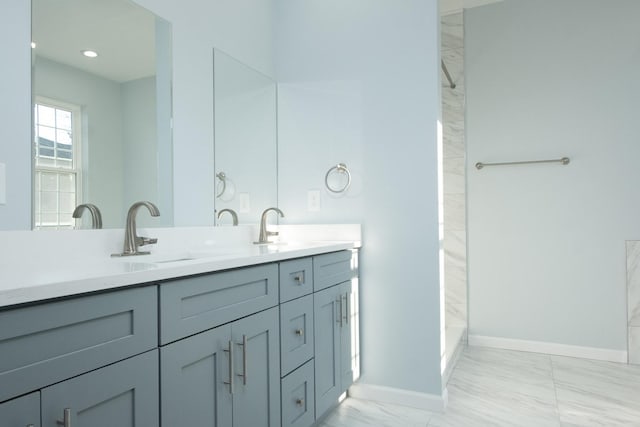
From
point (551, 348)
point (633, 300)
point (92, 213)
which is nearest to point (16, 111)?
point (92, 213)

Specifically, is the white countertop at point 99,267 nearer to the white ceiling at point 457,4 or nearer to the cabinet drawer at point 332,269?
the cabinet drawer at point 332,269

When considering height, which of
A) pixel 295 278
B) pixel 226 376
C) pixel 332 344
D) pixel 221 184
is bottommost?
pixel 332 344

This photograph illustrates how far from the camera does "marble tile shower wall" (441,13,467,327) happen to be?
127 inches

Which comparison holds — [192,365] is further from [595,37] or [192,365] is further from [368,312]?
[595,37]

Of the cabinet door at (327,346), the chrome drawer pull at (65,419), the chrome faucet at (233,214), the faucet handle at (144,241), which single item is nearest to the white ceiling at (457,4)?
the chrome faucet at (233,214)

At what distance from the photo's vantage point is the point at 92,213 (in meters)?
1.47

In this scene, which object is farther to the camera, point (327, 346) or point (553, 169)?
point (553, 169)

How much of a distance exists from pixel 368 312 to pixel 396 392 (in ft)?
1.40

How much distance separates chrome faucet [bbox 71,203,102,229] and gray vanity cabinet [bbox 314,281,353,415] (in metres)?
0.91

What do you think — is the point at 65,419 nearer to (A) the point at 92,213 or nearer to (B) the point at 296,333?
(A) the point at 92,213

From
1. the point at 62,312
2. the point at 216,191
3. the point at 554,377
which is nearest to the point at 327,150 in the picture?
the point at 216,191

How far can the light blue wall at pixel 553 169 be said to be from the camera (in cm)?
279

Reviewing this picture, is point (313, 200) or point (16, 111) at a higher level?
point (16, 111)

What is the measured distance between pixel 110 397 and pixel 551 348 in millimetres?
2956
